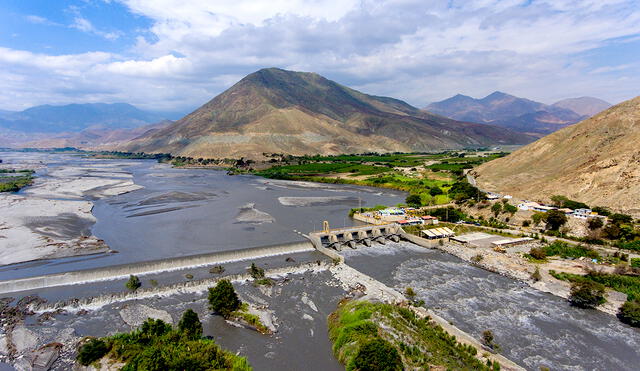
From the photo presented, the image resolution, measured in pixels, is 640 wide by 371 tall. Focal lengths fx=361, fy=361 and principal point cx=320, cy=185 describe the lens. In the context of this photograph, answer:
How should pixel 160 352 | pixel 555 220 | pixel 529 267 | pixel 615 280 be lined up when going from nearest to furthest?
pixel 160 352 < pixel 615 280 < pixel 529 267 < pixel 555 220

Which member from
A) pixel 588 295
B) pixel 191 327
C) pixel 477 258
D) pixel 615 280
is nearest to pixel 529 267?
pixel 477 258

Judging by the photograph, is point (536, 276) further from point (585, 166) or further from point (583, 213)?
point (585, 166)

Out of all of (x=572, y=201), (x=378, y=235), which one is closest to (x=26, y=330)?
(x=378, y=235)

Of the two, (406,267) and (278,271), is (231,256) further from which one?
(406,267)

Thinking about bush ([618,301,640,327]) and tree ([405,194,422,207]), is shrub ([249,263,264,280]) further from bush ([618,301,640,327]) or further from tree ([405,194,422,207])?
tree ([405,194,422,207])

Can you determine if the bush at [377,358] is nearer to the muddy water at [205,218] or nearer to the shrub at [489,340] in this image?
the shrub at [489,340]

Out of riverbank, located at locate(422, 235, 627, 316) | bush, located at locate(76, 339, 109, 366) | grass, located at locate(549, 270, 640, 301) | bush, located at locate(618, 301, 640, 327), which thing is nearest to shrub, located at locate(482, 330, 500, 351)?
bush, located at locate(618, 301, 640, 327)
